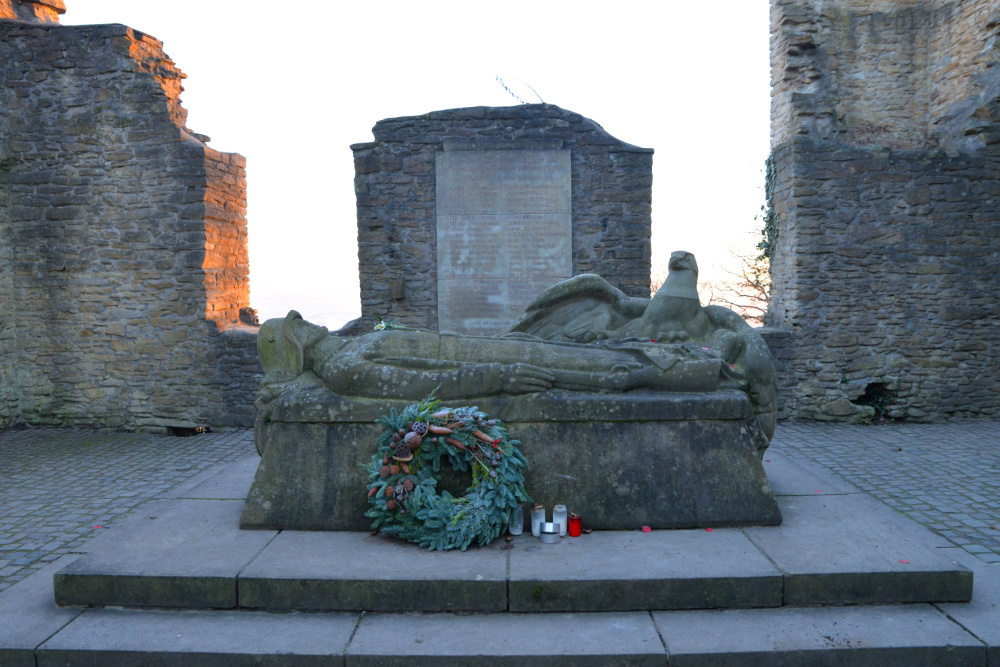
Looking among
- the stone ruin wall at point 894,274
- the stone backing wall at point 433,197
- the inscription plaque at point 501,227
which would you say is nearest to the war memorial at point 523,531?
the inscription plaque at point 501,227

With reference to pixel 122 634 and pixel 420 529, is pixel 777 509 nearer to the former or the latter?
pixel 420 529

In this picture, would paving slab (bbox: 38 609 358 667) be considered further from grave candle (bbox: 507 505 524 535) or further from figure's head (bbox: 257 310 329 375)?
figure's head (bbox: 257 310 329 375)

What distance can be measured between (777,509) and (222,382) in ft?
21.0

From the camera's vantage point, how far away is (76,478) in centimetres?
601

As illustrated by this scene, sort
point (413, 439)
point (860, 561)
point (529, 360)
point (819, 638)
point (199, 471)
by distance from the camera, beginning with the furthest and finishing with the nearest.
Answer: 1. point (199, 471)
2. point (529, 360)
3. point (413, 439)
4. point (860, 561)
5. point (819, 638)

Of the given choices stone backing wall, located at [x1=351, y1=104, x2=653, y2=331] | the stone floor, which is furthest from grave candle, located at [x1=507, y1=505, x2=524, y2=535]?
stone backing wall, located at [x1=351, y1=104, x2=653, y2=331]

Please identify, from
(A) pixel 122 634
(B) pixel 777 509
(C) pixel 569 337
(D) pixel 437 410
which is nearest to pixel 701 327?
(C) pixel 569 337

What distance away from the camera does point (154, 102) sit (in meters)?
7.89

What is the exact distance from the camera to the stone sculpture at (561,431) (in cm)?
364

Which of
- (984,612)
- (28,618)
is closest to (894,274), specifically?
(984,612)

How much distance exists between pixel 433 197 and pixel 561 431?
17.3ft

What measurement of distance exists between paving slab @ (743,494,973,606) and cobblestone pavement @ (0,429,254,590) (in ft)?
13.0

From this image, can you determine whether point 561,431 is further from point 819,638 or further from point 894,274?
point 894,274

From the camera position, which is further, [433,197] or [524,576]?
[433,197]
